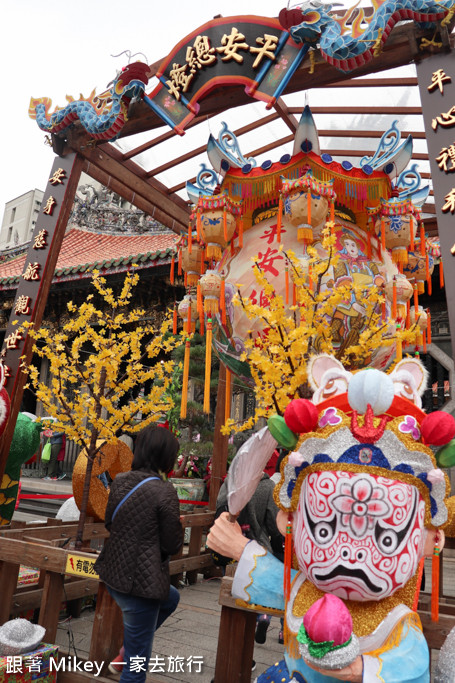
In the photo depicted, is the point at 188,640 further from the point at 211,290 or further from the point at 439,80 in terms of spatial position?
the point at 439,80

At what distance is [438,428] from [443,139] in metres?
1.68

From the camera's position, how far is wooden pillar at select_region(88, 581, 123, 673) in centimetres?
265

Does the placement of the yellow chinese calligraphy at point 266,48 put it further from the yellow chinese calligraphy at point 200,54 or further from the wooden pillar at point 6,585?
the wooden pillar at point 6,585

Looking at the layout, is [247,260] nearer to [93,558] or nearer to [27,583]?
[93,558]

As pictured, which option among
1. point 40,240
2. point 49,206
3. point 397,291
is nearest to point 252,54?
point 397,291

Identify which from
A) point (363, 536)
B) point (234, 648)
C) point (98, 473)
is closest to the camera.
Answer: point (363, 536)

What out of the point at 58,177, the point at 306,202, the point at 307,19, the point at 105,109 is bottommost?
the point at 306,202

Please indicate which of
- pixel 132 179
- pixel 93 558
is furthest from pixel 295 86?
pixel 93 558

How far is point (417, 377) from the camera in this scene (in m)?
2.02

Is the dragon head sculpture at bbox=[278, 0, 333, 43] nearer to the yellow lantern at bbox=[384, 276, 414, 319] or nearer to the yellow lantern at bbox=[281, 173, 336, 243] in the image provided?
the yellow lantern at bbox=[281, 173, 336, 243]

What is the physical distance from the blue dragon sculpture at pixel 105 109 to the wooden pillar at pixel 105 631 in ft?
10.9

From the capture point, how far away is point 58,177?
455cm

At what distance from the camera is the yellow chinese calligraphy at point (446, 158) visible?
2.56 m

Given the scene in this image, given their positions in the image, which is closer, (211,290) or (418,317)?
(211,290)
